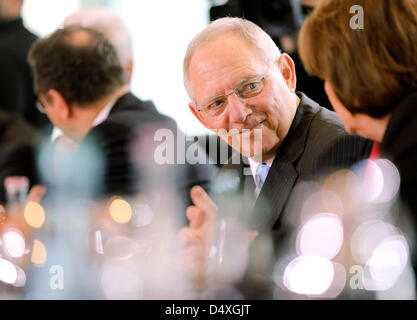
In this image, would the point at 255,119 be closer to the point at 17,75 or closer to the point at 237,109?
the point at 237,109

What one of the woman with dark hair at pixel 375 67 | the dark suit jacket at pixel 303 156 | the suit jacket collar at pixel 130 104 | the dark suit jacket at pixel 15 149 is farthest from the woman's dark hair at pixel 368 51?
the dark suit jacket at pixel 15 149

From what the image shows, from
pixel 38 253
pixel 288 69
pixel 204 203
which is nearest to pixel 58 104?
pixel 38 253

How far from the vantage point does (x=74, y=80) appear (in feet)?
5.15

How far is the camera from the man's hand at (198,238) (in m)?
1.16

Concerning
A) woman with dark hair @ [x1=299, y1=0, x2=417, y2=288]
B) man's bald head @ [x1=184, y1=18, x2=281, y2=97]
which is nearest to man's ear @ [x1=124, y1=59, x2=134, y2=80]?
man's bald head @ [x1=184, y1=18, x2=281, y2=97]

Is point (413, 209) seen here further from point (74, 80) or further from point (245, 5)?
point (74, 80)

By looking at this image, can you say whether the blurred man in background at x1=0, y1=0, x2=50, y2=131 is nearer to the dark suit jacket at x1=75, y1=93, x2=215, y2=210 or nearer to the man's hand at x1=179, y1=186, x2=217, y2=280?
the dark suit jacket at x1=75, y1=93, x2=215, y2=210

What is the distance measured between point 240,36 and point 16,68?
1.96 ft

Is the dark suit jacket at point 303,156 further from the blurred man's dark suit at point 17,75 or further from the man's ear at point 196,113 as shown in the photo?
the blurred man's dark suit at point 17,75

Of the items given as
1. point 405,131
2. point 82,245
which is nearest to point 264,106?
point 405,131

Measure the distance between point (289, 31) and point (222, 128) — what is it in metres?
0.25

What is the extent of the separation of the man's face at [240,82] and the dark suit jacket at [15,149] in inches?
18.7

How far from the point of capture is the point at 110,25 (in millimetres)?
1450

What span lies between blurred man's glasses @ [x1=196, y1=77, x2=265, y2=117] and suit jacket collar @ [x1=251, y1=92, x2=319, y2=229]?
0.29ft
